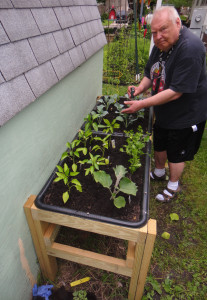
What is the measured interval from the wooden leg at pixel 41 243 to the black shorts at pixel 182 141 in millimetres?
1434

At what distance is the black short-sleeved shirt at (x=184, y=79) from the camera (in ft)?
5.19

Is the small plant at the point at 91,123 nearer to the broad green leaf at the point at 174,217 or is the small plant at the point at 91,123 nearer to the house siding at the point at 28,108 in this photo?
the house siding at the point at 28,108

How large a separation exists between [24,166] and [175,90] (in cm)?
129

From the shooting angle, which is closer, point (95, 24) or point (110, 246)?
point (110, 246)

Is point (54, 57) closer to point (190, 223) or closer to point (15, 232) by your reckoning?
point (15, 232)

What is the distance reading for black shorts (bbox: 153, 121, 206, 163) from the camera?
203cm

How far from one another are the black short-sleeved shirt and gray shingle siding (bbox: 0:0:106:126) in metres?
0.79

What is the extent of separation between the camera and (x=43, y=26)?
138 cm

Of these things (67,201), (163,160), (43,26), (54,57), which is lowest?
(163,160)

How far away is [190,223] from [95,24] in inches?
105

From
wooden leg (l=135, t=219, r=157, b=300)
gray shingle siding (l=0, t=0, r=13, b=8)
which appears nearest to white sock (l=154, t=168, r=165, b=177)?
wooden leg (l=135, t=219, r=157, b=300)

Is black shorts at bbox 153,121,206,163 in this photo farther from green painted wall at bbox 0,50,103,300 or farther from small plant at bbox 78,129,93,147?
green painted wall at bbox 0,50,103,300

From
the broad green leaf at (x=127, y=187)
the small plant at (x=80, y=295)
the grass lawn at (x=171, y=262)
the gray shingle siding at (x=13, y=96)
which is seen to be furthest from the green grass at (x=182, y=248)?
the gray shingle siding at (x=13, y=96)

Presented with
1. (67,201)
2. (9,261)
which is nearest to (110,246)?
(67,201)
